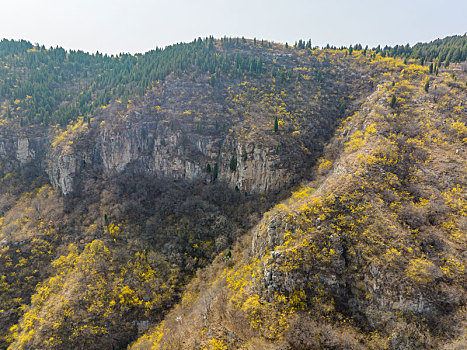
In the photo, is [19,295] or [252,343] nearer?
[252,343]

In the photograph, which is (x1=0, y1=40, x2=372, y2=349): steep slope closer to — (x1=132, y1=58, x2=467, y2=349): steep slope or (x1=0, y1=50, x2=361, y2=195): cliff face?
(x1=0, y1=50, x2=361, y2=195): cliff face

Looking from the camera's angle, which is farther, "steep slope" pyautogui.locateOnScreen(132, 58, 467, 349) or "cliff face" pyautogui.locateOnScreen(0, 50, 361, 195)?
"cliff face" pyautogui.locateOnScreen(0, 50, 361, 195)

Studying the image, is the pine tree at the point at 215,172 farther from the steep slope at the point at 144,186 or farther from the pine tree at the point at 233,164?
the pine tree at the point at 233,164

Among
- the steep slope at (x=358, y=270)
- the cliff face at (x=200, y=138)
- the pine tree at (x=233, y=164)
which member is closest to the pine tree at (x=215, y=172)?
the cliff face at (x=200, y=138)

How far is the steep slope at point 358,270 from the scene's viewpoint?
94.0 ft

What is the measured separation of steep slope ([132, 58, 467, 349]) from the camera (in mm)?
28641

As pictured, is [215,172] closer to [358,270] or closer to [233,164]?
[233,164]

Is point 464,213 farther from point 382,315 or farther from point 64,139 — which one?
point 64,139

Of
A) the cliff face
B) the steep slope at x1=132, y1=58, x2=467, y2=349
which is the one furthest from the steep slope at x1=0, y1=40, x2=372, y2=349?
the steep slope at x1=132, y1=58, x2=467, y2=349

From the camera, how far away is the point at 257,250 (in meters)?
42.4

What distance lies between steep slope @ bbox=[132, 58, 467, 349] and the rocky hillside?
24 centimetres

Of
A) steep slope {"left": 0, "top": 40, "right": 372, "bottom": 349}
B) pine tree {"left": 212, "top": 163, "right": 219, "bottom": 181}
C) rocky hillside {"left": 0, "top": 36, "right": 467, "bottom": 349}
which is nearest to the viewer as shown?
rocky hillside {"left": 0, "top": 36, "right": 467, "bottom": 349}

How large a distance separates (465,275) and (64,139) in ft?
332

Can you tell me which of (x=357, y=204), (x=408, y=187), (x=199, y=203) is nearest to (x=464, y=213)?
(x=408, y=187)
